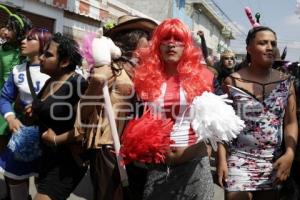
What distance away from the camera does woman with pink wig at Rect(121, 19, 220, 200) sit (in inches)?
101

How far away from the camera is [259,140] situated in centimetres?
285

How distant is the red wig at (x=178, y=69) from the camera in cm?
261

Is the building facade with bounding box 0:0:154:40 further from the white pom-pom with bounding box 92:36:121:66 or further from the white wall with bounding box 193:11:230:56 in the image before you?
the white wall with bounding box 193:11:230:56

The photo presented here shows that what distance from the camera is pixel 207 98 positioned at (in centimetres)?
249

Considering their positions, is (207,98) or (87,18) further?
(87,18)

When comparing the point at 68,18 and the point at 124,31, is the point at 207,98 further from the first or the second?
the point at 68,18

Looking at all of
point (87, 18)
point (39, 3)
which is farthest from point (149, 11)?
point (39, 3)

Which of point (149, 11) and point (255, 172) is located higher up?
point (149, 11)

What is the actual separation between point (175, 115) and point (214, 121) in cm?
29

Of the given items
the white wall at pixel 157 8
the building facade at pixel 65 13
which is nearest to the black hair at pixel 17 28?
the building facade at pixel 65 13

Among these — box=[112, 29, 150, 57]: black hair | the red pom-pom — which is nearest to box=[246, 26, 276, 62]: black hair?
box=[112, 29, 150, 57]: black hair

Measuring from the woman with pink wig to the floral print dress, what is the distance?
316 mm

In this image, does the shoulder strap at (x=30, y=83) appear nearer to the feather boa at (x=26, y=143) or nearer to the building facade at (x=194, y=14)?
the feather boa at (x=26, y=143)

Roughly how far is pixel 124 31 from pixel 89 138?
36.1 inches
